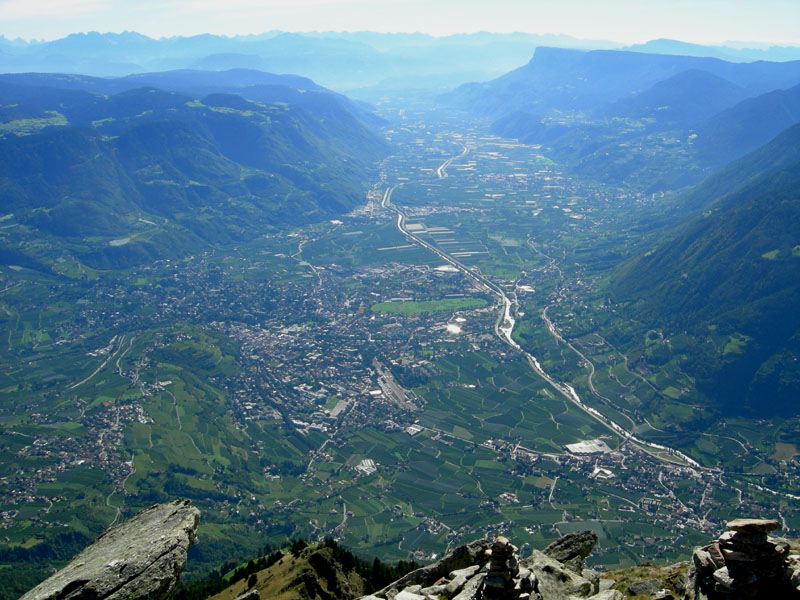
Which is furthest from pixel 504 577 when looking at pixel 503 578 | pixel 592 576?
pixel 592 576

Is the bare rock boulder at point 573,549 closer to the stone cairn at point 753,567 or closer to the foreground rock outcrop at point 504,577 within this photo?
the foreground rock outcrop at point 504,577

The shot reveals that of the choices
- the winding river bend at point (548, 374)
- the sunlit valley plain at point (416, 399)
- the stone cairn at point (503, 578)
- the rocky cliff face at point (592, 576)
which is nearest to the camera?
the rocky cliff face at point (592, 576)

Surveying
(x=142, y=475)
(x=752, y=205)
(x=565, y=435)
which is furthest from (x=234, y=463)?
(x=752, y=205)

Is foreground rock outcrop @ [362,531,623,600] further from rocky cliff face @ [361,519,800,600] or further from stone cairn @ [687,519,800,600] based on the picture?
stone cairn @ [687,519,800,600]

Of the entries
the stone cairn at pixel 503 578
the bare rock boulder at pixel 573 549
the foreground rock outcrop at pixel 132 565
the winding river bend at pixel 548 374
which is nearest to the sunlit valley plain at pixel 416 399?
the winding river bend at pixel 548 374

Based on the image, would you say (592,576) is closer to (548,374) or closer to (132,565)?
(132,565)

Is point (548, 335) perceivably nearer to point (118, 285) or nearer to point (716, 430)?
point (716, 430)
